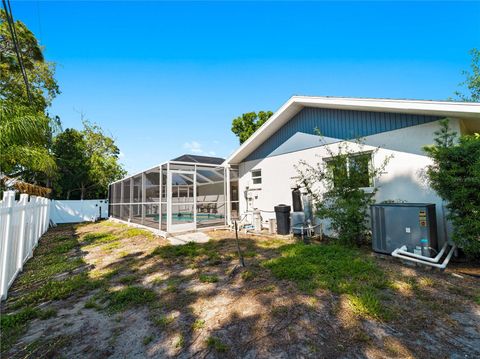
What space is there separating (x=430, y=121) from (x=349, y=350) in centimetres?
573

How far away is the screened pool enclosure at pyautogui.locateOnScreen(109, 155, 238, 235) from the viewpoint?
8.67m

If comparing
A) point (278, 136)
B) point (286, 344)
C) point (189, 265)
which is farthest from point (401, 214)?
point (278, 136)

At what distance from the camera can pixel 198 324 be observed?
2.62 m

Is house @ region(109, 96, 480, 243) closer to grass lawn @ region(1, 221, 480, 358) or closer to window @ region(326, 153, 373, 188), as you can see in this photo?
window @ region(326, 153, 373, 188)

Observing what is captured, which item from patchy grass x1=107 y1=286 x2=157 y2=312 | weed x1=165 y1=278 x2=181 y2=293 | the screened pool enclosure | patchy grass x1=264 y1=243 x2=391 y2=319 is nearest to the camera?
patchy grass x1=264 y1=243 x2=391 y2=319

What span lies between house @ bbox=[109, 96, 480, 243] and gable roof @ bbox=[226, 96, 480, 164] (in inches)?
0.7

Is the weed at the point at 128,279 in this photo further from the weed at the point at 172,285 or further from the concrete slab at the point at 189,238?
the concrete slab at the point at 189,238

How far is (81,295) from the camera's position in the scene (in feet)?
11.7

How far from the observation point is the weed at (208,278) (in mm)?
3933

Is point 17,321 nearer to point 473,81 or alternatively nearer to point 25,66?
point 25,66

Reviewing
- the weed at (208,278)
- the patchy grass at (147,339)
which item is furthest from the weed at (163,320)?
the weed at (208,278)

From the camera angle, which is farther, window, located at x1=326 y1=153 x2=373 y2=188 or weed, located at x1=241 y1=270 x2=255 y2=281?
window, located at x1=326 y1=153 x2=373 y2=188

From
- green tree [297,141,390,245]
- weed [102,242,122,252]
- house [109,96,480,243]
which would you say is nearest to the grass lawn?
green tree [297,141,390,245]

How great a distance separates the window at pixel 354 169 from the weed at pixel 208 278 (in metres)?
4.21
